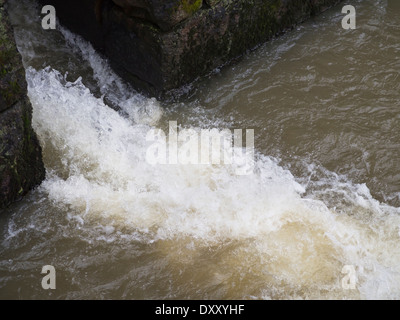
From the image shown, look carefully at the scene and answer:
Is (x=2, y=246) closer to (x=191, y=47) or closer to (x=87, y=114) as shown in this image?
(x=87, y=114)

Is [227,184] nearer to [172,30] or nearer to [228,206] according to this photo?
[228,206]

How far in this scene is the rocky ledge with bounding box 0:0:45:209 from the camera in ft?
11.2

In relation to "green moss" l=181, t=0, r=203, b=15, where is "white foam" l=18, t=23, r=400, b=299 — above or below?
below

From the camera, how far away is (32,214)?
12.3 ft

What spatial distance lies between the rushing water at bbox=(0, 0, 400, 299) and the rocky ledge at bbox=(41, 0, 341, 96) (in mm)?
139

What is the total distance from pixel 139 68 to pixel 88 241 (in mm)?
1797

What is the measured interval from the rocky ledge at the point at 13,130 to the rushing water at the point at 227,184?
0.14 meters

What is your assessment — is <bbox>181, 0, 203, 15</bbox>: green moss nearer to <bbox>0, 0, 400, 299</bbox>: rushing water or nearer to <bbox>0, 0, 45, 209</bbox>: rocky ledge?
<bbox>0, 0, 400, 299</bbox>: rushing water

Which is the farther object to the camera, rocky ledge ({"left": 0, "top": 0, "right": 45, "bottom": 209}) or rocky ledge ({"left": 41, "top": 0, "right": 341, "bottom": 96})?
rocky ledge ({"left": 41, "top": 0, "right": 341, "bottom": 96})

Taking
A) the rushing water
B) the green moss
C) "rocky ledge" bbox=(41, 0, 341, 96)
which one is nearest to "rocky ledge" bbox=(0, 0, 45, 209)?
the rushing water

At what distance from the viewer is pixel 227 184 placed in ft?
13.0

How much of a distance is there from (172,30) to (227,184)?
1.36 metres

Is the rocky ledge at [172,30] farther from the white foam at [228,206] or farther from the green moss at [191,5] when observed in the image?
the white foam at [228,206]
